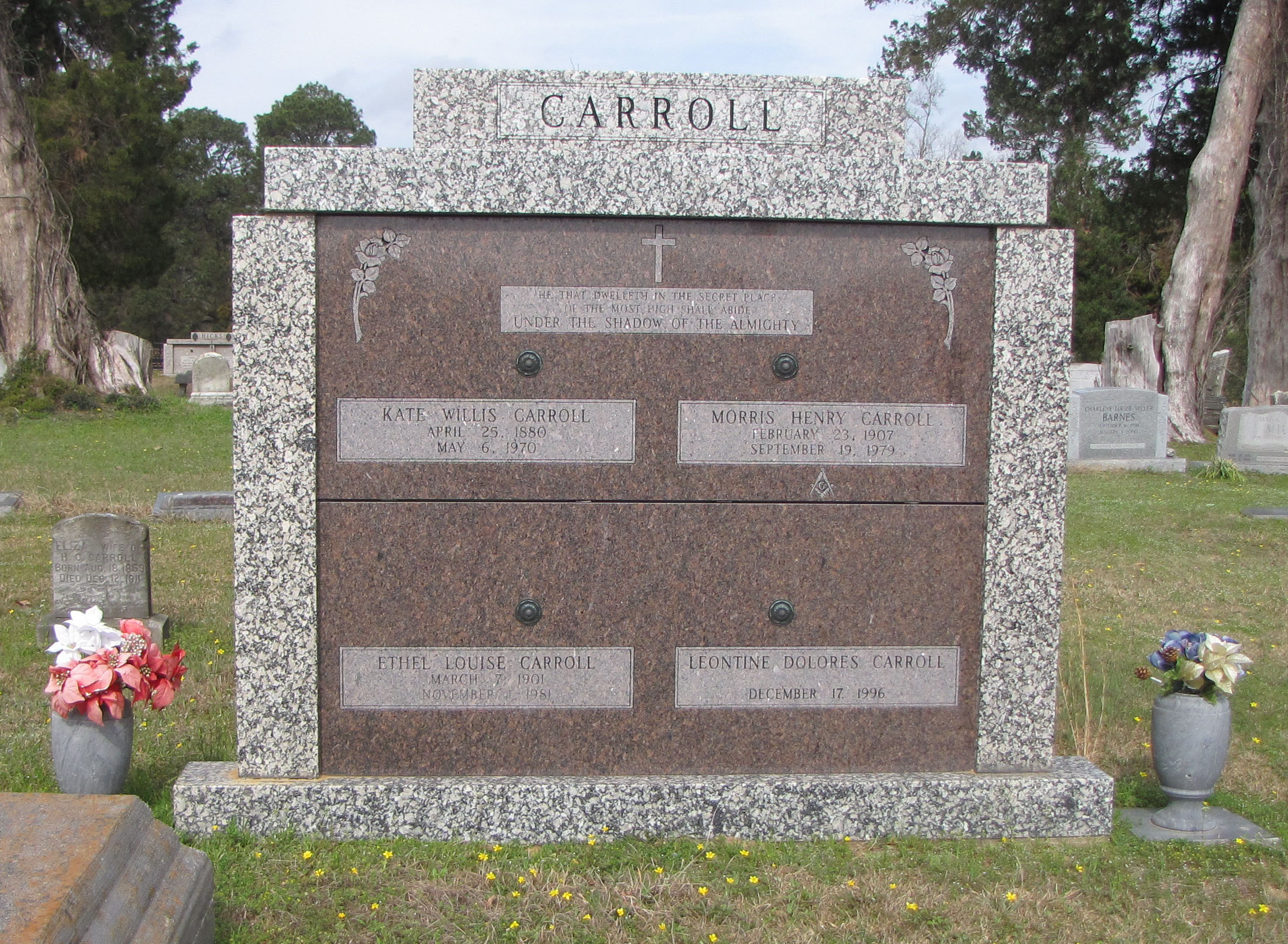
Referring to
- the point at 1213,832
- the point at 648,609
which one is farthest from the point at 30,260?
the point at 1213,832

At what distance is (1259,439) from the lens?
49.5 ft

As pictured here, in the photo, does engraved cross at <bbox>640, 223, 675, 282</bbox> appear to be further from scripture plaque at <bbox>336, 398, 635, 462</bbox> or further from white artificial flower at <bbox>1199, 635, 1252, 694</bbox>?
white artificial flower at <bbox>1199, 635, 1252, 694</bbox>

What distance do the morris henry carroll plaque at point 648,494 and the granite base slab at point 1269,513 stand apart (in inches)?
325

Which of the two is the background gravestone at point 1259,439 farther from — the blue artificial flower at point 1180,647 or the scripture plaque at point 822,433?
the scripture plaque at point 822,433

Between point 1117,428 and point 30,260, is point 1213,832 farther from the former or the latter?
point 30,260

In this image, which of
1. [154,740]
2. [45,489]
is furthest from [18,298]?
[154,740]

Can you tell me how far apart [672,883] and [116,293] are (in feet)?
160

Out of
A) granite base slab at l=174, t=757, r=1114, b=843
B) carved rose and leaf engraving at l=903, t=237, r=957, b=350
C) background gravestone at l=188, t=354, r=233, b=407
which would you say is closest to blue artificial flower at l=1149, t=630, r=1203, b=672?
granite base slab at l=174, t=757, r=1114, b=843

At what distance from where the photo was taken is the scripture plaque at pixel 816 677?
3434 millimetres

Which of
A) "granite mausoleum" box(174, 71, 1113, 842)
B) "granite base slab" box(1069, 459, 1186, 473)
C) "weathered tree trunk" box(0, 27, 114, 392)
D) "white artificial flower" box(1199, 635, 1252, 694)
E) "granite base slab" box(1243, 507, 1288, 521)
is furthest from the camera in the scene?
"weathered tree trunk" box(0, 27, 114, 392)

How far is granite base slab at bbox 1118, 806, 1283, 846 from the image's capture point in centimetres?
345

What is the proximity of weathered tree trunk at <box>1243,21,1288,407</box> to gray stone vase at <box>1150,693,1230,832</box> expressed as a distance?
17.7m

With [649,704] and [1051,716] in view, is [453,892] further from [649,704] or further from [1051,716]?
[1051,716]

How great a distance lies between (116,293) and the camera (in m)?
45.6
